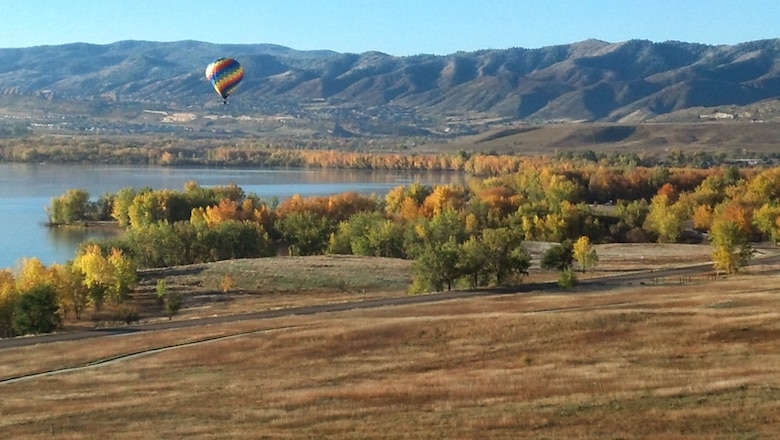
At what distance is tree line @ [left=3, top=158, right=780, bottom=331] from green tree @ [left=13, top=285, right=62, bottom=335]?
99cm

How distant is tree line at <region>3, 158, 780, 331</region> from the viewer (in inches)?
1759

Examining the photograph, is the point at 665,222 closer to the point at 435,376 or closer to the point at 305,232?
the point at 305,232

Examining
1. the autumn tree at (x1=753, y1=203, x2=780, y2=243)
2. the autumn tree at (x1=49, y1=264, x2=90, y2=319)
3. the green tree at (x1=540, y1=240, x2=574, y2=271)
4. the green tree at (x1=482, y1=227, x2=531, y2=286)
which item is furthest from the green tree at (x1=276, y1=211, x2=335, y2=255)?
the autumn tree at (x1=753, y1=203, x2=780, y2=243)

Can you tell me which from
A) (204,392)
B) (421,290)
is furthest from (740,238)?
(204,392)

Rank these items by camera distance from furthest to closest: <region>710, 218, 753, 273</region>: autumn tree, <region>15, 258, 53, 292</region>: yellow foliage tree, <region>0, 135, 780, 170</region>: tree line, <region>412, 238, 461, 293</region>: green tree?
<region>0, 135, 780, 170</region>: tree line < <region>710, 218, 753, 273</region>: autumn tree < <region>412, 238, 461, 293</region>: green tree < <region>15, 258, 53, 292</region>: yellow foliage tree

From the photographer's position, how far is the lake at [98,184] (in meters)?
72.2

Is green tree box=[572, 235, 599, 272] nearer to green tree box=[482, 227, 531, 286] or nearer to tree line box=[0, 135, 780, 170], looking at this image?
green tree box=[482, 227, 531, 286]

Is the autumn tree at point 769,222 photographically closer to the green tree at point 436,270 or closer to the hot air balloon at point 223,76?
the green tree at point 436,270

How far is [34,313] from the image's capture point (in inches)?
1437

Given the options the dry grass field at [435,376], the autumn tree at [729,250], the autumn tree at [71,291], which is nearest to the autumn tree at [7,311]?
the autumn tree at [71,291]

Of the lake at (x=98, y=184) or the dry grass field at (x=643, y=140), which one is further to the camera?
the dry grass field at (x=643, y=140)

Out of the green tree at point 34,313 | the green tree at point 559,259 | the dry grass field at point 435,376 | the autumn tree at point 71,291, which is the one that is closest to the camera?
the dry grass field at point 435,376

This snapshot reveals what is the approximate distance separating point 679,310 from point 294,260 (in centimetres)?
2836

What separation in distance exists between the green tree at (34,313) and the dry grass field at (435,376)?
5.95m
